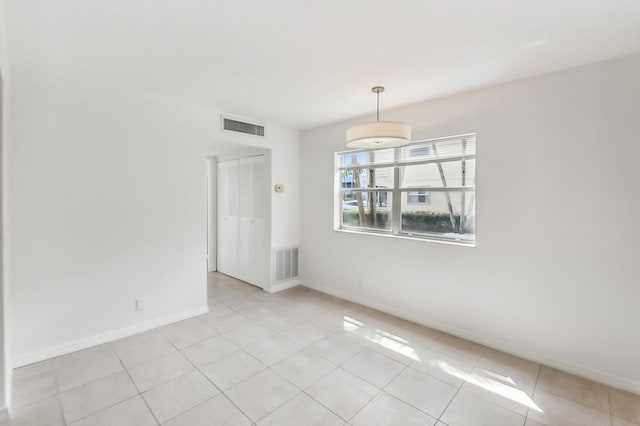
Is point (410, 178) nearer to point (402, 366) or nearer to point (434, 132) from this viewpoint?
point (434, 132)

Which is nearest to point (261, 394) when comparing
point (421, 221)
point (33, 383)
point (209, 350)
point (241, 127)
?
point (209, 350)

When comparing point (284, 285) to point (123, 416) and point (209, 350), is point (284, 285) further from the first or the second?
point (123, 416)

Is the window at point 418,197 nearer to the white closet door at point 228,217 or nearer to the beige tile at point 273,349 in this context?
the beige tile at point 273,349

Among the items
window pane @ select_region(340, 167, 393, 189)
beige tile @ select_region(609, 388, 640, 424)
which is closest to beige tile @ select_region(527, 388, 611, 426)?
beige tile @ select_region(609, 388, 640, 424)

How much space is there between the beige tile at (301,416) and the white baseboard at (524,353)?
5.92 feet

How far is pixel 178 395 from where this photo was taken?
2141 mm

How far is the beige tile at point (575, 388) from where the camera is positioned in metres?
2.14

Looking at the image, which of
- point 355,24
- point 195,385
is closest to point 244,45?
point 355,24

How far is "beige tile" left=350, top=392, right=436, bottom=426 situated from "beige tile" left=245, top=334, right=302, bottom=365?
3.03ft

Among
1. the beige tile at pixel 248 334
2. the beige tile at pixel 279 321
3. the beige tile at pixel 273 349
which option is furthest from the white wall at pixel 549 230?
the beige tile at pixel 248 334

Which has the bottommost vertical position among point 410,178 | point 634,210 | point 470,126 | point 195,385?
point 195,385

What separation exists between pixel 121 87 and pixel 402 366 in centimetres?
375

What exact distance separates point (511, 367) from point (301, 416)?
74.8 inches

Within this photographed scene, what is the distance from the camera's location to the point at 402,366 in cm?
254
